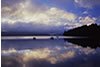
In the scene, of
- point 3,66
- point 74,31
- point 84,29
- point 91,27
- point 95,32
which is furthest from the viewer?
point 74,31

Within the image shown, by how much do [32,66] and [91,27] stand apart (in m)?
30.0

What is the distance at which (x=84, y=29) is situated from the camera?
34906 millimetres

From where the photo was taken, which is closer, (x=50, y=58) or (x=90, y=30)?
(x=50, y=58)

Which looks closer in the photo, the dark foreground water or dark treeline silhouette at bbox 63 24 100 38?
the dark foreground water

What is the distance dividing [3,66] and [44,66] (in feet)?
3.82

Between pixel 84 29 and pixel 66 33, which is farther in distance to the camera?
pixel 66 33

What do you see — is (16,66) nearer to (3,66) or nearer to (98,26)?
(3,66)

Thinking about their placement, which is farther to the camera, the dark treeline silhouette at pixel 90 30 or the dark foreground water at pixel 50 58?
the dark treeline silhouette at pixel 90 30

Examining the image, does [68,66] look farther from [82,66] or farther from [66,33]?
[66,33]

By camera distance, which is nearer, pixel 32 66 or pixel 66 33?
pixel 32 66

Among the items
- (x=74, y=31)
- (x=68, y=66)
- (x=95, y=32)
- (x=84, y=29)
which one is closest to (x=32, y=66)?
(x=68, y=66)

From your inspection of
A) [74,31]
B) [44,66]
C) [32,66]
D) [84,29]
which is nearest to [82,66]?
[44,66]

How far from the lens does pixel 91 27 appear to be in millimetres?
32156

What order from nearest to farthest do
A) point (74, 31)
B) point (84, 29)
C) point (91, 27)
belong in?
point (91, 27) < point (84, 29) < point (74, 31)
